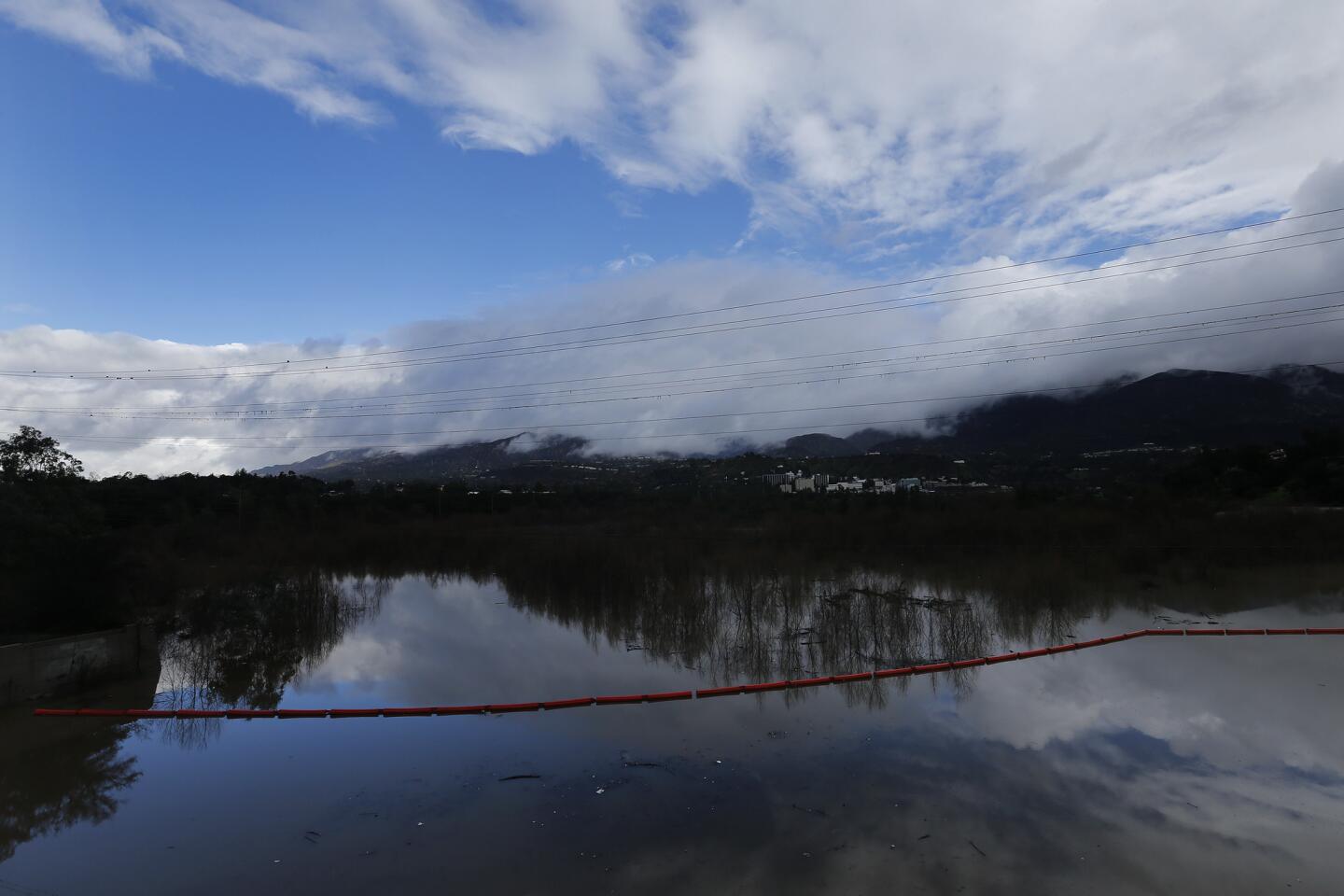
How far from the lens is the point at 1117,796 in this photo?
7645 mm

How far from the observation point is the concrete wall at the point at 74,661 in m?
11.4

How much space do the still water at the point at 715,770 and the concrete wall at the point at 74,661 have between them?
383mm

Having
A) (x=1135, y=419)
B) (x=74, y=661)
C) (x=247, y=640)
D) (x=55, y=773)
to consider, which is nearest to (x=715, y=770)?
(x=55, y=773)

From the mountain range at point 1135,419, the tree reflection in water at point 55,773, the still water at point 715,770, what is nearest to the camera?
the still water at point 715,770

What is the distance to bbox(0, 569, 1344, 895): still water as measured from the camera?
21.0ft

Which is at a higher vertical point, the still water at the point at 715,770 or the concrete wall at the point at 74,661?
the concrete wall at the point at 74,661

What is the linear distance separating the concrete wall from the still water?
1.26 feet

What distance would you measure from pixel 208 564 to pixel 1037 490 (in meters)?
30.5

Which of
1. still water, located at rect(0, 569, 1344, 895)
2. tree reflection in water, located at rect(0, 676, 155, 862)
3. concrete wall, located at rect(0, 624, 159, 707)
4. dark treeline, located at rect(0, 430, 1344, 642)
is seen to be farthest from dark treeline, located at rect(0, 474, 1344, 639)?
still water, located at rect(0, 569, 1344, 895)

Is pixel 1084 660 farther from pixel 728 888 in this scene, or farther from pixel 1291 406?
pixel 1291 406

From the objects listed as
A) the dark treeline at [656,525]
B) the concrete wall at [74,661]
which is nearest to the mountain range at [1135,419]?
the dark treeline at [656,525]

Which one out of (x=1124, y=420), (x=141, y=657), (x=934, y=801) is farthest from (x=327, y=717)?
(x=1124, y=420)

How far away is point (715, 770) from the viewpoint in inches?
341

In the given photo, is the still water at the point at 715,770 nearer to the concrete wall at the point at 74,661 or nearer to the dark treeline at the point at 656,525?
the concrete wall at the point at 74,661
